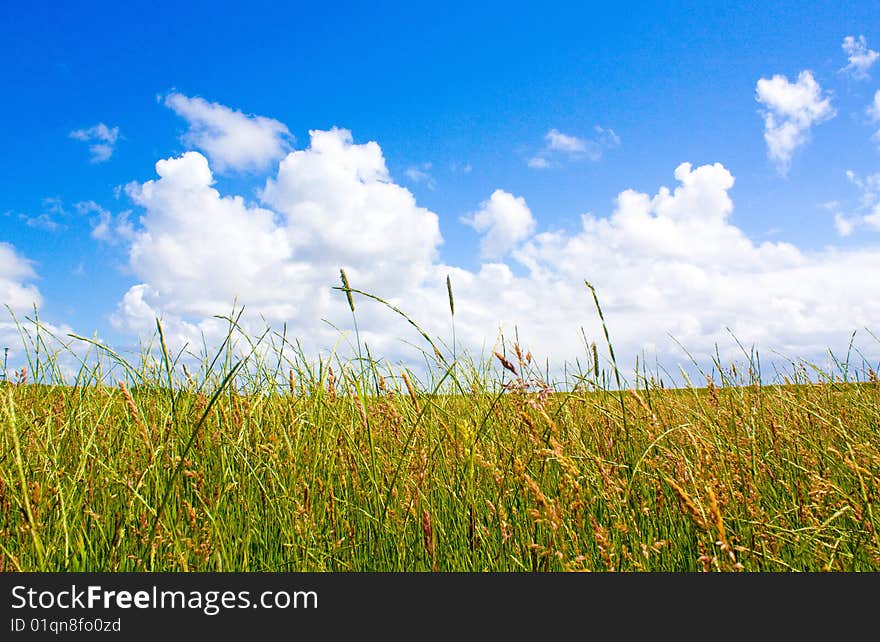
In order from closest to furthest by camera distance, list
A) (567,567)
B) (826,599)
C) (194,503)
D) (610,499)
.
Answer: (826,599) → (567,567) → (610,499) → (194,503)

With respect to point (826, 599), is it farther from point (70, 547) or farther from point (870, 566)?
point (70, 547)

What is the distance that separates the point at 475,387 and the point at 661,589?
1.85m

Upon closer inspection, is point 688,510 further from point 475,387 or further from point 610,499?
point 475,387

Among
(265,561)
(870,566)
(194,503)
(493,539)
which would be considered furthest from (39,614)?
(870,566)

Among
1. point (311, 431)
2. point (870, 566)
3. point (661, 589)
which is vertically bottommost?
point (870, 566)

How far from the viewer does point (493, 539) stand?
2131 millimetres

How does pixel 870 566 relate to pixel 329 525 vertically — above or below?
below

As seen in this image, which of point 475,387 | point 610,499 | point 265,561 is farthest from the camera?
point 475,387

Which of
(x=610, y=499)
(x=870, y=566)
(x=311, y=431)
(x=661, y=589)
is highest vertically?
(x=311, y=431)

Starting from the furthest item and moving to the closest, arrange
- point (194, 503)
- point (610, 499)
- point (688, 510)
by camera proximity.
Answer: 1. point (194, 503)
2. point (610, 499)
3. point (688, 510)

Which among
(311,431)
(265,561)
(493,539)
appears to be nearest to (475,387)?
(311,431)

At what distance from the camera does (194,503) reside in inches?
101

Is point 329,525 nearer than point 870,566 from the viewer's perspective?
No

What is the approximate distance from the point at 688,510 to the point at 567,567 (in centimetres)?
48
